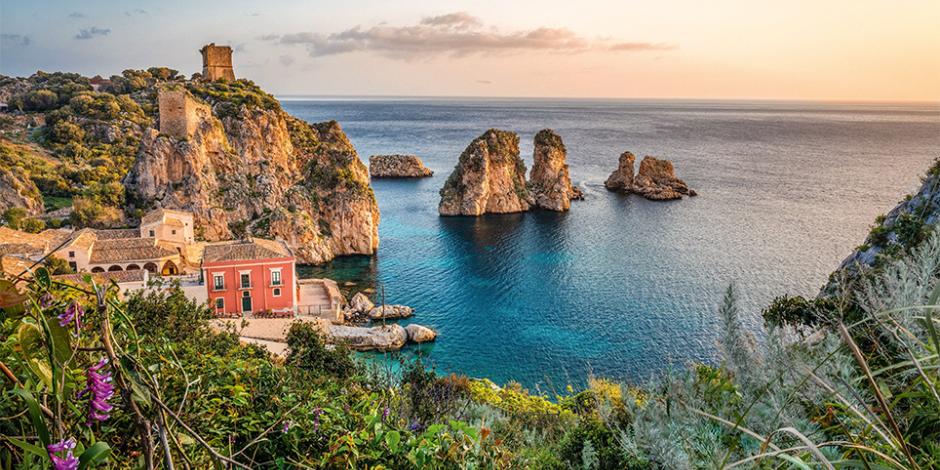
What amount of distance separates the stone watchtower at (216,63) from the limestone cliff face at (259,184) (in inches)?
541

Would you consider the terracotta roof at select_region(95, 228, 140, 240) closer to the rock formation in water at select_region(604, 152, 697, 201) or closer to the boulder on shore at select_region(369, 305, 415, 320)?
the boulder on shore at select_region(369, 305, 415, 320)

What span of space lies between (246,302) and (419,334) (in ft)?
30.8

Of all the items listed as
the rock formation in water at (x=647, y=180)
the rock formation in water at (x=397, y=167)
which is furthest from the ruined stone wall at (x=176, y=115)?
the rock formation in water at (x=647, y=180)

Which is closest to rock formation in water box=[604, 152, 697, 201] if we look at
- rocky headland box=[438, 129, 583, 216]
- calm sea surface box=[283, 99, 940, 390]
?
calm sea surface box=[283, 99, 940, 390]

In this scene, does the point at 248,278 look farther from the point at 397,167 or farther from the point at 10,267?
the point at 397,167

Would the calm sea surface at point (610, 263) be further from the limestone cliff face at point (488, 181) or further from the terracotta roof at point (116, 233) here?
the terracotta roof at point (116, 233)

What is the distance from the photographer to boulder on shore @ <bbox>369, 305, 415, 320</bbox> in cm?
3028

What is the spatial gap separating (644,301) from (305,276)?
22.2 metres

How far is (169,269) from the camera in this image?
98.5 feet

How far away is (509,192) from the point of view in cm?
5803

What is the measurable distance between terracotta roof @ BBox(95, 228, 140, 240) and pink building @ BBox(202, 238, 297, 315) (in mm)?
6916

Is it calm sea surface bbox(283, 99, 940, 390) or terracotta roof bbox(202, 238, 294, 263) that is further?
→ terracotta roof bbox(202, 238, 294, 263)

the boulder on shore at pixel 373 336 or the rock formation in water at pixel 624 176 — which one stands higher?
the rock formation in water at pixel 624 176

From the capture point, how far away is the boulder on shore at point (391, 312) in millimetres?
30281
